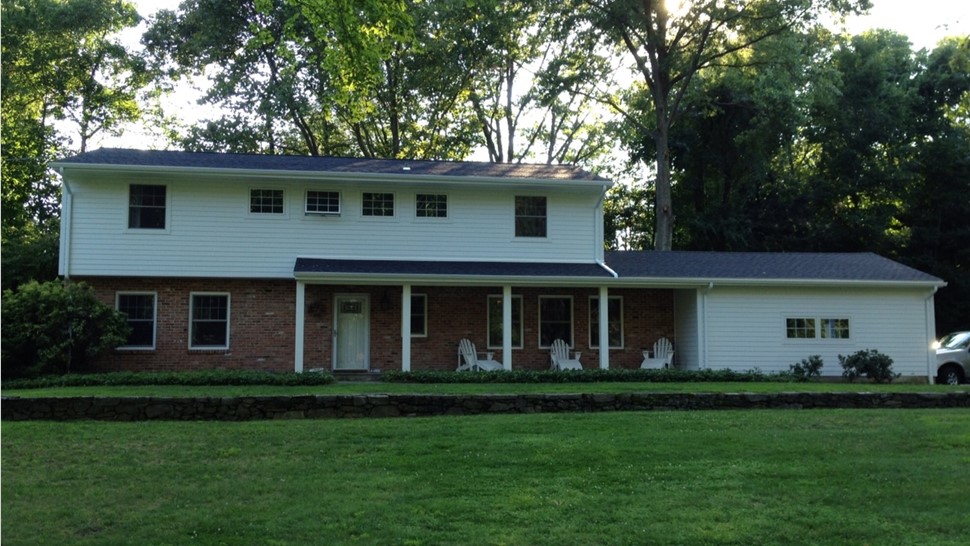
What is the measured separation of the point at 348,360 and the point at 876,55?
27.1 m

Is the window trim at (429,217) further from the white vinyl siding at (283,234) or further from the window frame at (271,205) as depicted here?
the window frame at (271,205)

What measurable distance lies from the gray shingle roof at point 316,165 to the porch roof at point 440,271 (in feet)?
7.22

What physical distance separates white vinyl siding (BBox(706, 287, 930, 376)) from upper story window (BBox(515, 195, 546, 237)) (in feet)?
15.2

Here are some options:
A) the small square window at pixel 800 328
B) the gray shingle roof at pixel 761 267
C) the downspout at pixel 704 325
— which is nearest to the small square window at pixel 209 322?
the gray shingle roof at pixel 761 267

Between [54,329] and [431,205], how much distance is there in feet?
28.8

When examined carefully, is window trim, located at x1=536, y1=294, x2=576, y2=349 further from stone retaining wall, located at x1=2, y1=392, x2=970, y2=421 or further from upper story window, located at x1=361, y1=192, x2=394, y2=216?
stone retaining wall, located at x1=2, y1=392, x2=970, y2=421

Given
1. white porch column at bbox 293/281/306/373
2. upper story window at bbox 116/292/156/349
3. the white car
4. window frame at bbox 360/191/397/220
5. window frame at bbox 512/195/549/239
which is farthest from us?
the white car

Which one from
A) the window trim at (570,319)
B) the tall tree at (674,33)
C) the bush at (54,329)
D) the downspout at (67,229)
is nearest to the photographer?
the bush at (54,329)

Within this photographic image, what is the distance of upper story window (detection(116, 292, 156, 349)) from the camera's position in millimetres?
18484

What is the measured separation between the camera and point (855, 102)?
3431cm

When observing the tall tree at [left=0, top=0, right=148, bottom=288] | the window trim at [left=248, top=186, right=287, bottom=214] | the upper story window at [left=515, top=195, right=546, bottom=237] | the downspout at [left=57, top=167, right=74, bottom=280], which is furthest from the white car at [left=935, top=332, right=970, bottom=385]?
the tall tree at [left=0, top=0, right=148, bottom=288]

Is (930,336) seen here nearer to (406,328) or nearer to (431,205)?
(431,205)

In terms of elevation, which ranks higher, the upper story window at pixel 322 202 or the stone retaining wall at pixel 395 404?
the upper story window at pixel 322 202

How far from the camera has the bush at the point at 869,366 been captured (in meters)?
18.9
